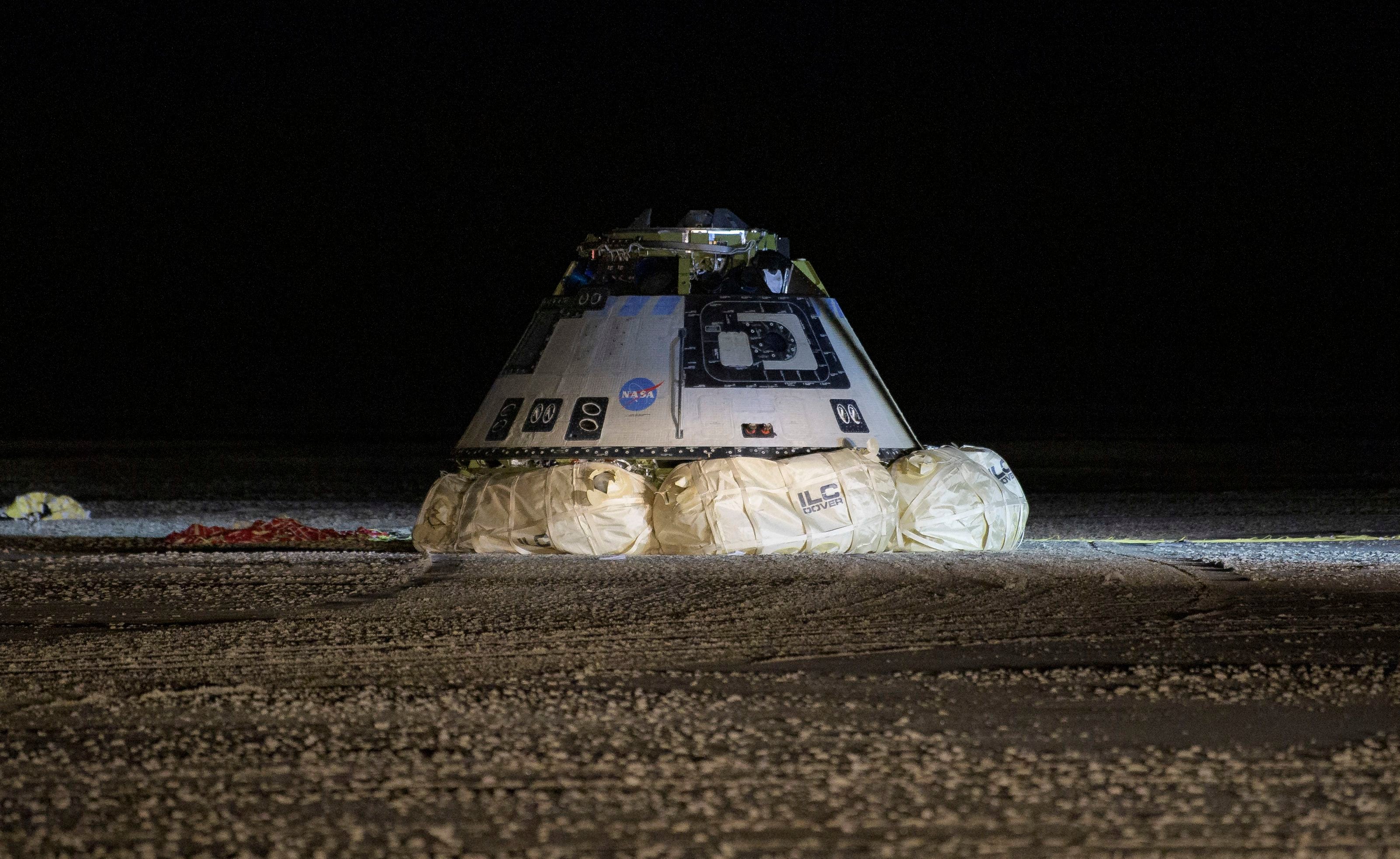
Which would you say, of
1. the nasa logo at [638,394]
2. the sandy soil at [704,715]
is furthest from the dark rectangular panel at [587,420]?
the sandy soil at [704,715]

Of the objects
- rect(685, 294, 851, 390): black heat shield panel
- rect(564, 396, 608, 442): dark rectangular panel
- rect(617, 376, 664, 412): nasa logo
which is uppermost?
rect(685, 294, 851, 390): black heat shield panel

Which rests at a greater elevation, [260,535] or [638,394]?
[638,394]

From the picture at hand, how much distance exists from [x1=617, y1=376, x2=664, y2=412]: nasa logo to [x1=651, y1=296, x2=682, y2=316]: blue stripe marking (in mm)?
619

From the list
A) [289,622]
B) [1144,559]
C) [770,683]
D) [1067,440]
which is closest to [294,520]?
[289,622]

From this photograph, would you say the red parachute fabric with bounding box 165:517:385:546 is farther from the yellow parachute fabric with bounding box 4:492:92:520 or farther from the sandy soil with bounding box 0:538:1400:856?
the sandy soil with bounding box 0:538:1400:856

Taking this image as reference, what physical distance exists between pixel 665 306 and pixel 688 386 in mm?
813

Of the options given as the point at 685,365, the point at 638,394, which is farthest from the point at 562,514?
the point at 685,365

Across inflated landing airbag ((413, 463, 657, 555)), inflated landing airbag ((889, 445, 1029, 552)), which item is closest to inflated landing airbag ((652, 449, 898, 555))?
inflated landing airbag ((413, 463, 657, 555))

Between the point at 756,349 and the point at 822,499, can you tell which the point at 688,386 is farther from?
the point at 822,499

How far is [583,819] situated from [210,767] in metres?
1.23

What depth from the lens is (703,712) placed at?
4.92 m

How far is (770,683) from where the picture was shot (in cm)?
536

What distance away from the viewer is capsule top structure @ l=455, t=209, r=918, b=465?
958 cm

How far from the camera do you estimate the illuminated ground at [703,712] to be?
3.72m
